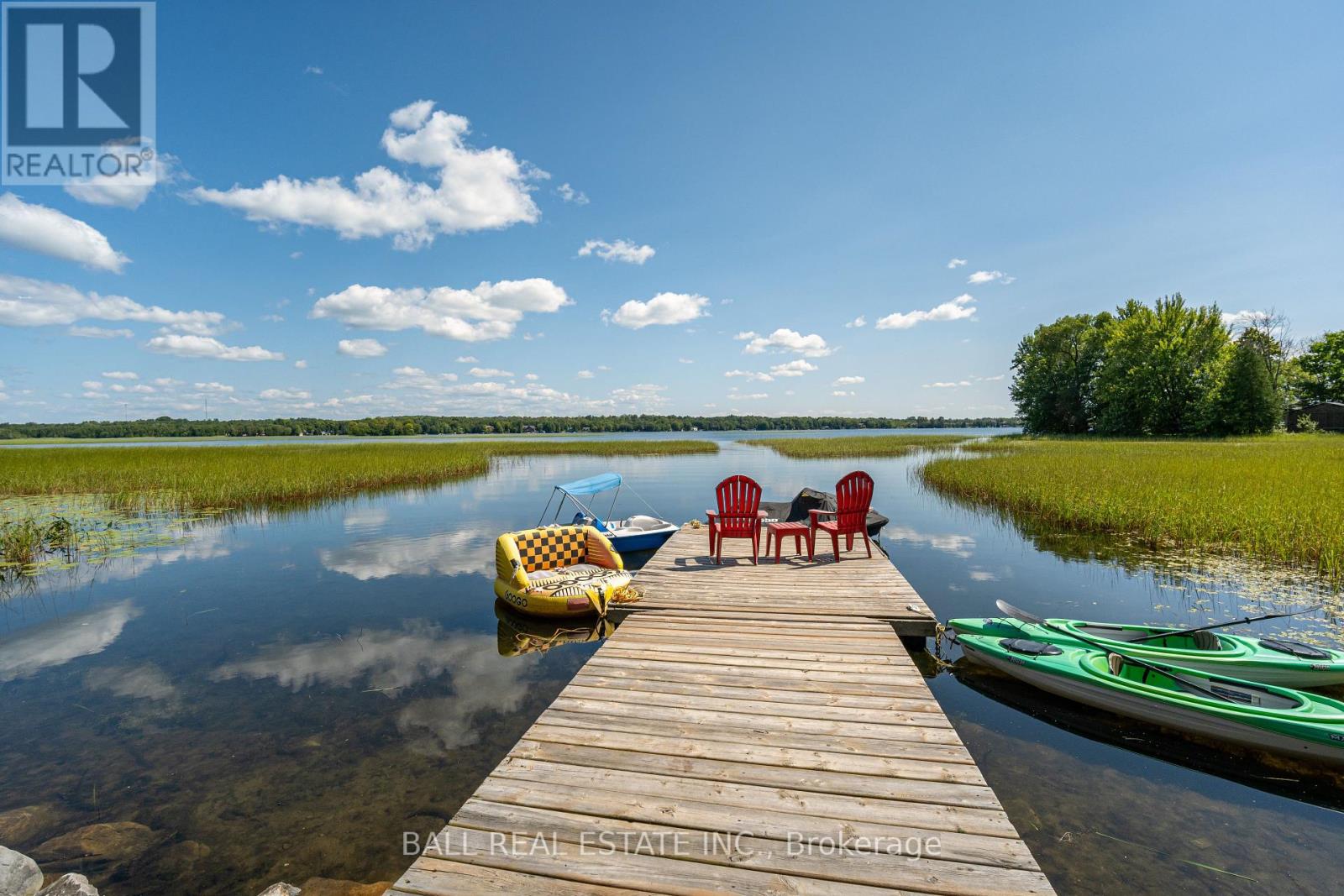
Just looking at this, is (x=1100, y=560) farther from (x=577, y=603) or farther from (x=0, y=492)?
(x=0, y=492)

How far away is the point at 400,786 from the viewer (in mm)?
4055

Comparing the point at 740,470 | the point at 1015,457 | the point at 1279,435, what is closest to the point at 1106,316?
the point at 1279,435

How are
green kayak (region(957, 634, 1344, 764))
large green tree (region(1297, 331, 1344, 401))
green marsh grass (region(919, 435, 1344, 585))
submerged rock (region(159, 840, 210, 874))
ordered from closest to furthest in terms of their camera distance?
submerged rock (region(159, 840, 210, 874)), green kayak (region(957, 634, 1344, 764)), green marsh grass (region(919, 435, 1344, 585)), large green tree (region(1297, 331, 1344, 401))

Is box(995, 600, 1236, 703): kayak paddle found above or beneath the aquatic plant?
above

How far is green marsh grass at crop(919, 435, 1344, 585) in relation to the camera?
8.76 m

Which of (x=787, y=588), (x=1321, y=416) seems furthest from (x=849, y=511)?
(x=1321, y=416)

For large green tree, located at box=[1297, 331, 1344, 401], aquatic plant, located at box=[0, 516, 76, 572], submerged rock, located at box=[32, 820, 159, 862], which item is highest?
large green tree, located at box=[1297, 331, 1344, 401]

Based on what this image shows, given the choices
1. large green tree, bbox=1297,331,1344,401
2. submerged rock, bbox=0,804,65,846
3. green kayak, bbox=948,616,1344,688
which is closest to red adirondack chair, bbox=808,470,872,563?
green kayak, bbox=948,616,1344,688

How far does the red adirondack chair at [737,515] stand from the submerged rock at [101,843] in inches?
244

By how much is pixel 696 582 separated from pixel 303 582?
7434 millimetres

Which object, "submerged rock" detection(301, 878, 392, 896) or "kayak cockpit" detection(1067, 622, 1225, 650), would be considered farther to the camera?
"kayak cockpit" detection(1067, 622, 1225, 650)

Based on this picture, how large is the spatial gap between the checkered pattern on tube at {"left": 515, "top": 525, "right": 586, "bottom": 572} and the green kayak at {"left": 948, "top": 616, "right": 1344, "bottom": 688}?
643cm

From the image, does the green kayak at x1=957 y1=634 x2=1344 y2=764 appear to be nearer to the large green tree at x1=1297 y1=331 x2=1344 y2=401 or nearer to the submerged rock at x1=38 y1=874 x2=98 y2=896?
the submerged rock at x1=38 y1=874 x2=98 y2=896

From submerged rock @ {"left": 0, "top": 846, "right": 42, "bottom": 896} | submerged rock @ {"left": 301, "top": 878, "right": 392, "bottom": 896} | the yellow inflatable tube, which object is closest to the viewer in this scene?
submerged rock @ {"left": 0, "top": 846, "right": 42, "bottom": 896}
